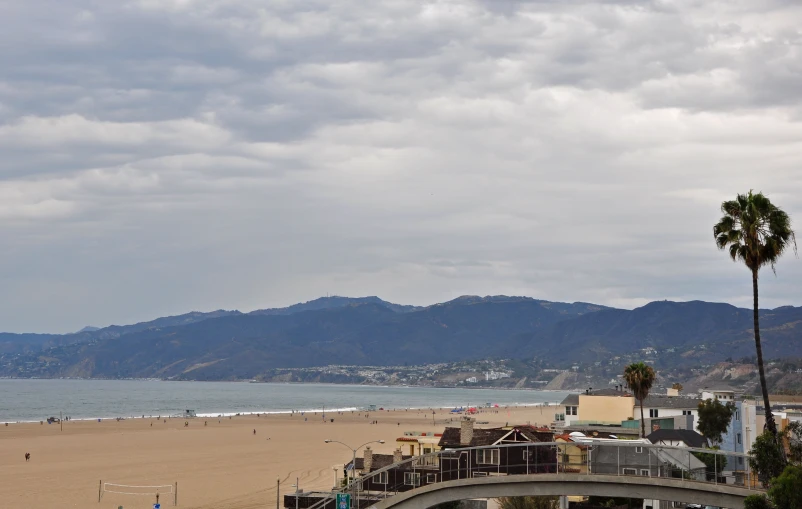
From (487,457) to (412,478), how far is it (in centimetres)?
358

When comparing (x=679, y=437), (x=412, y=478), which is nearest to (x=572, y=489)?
(x=412, y=478)

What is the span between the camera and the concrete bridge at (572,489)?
1261 inches

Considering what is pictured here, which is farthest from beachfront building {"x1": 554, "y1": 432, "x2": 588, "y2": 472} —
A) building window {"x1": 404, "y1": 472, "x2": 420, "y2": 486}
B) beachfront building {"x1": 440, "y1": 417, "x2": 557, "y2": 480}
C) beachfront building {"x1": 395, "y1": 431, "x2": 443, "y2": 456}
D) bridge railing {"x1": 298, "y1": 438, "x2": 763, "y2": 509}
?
beachfront building {"x1": 395, "y1": 431, "x2": 443, "y2": 456}

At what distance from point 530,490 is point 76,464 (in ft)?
→ 227

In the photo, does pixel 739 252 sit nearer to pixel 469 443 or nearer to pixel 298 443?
pixel 469 443

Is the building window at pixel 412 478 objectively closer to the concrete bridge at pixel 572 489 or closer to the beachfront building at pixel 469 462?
the beachfront building at pixel 469 462

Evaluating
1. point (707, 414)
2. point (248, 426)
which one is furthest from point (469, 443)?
point (248, 426)

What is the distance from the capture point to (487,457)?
133 ft

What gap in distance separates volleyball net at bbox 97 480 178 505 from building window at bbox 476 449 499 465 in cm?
3019

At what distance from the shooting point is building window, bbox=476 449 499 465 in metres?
39.1

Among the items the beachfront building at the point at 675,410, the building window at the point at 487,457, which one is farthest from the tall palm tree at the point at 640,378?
the building window at the point at 487,457

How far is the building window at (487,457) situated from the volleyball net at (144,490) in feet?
99.0

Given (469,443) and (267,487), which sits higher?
(469,443)

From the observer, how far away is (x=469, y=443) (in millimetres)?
47750
